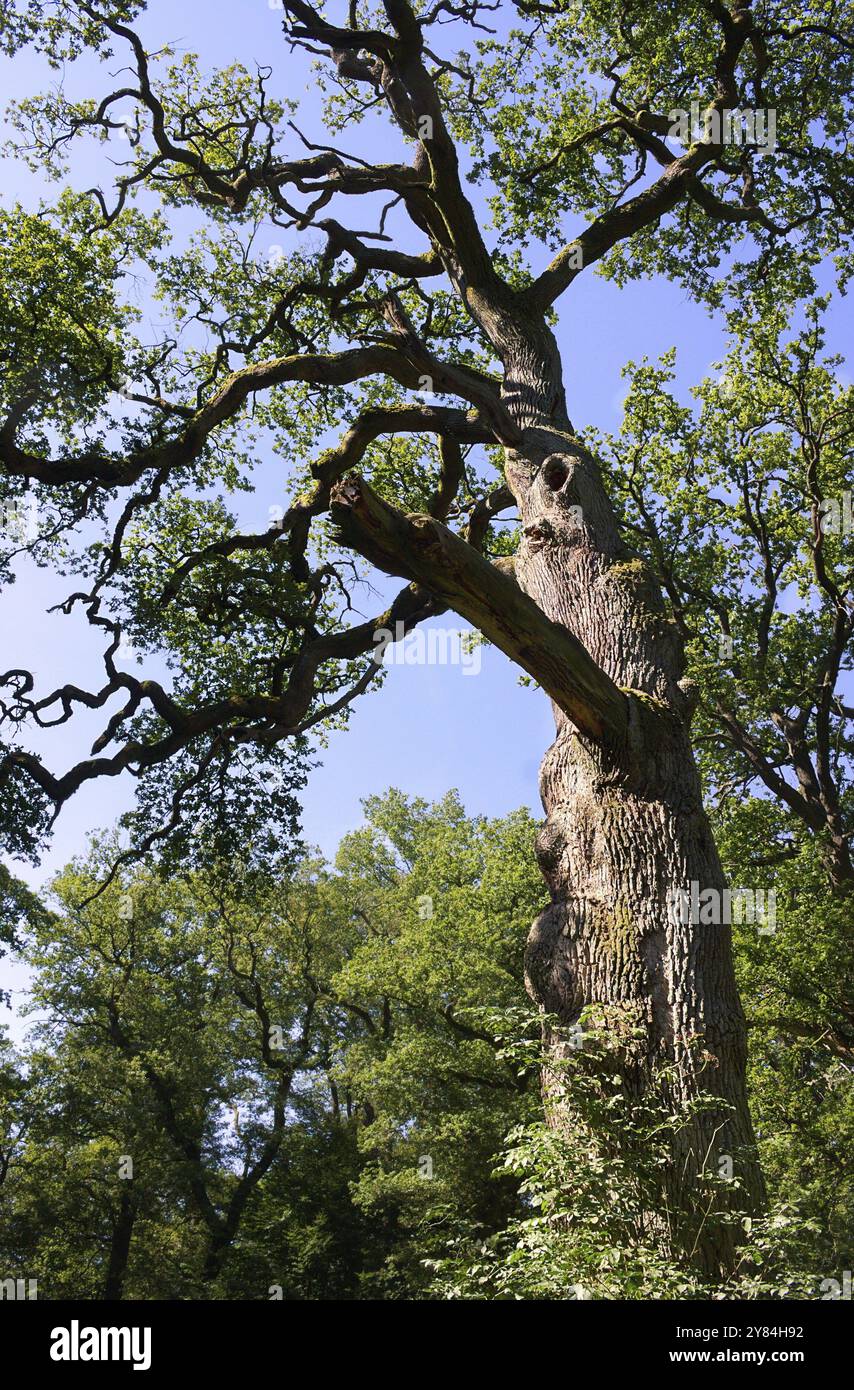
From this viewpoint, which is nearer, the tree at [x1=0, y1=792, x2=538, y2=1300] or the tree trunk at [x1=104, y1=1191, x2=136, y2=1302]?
the tree at [x1=0, y1=792, x2=538, y2=1300]

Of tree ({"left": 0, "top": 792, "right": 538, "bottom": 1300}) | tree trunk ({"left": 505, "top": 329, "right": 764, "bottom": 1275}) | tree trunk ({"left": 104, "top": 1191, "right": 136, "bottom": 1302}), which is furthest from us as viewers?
tree trunk ({"left": 104, "top": 1191, "right": 136, "bottom": 1302})

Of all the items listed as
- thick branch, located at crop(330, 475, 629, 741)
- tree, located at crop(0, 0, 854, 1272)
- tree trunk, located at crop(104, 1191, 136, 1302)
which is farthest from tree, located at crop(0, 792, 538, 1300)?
thick branch, located at crop(330, 475, 629, 741)

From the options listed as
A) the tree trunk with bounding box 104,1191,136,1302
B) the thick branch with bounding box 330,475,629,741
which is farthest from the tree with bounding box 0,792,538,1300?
the thick branch with bounding box 330,475,629,741

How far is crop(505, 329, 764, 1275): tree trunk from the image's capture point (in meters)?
4.83

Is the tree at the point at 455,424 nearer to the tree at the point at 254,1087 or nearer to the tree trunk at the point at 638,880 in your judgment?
the tree trunk at the point at 638,880

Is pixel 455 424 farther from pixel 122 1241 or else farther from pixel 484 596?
pixel 122 1241

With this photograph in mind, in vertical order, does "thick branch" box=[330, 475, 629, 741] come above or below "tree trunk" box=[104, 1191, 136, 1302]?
above

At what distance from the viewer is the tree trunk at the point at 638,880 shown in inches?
190

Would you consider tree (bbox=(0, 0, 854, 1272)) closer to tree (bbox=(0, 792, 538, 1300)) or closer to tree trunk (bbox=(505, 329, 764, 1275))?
tree trunk (bbox=(505, 329, 764, 1275))

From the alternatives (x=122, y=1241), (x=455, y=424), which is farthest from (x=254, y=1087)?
(x=455, y=424)

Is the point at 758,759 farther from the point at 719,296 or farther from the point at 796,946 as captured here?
the point at 719,296

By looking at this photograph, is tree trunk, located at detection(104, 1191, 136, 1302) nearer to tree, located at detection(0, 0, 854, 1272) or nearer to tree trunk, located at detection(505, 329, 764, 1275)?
tree, located at detection(0, 0, 854, 1272)

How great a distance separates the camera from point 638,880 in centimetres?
555

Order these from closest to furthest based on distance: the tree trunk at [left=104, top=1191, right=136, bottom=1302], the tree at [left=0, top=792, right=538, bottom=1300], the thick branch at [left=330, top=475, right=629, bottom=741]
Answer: the thick branch at [left=330, top=475, right=629, bottom=741] → the tree at [left=0, top=792, right=538, bottom=1300] → the tree trunk at [left=104, top=1191, right=136, bottom=1302]
